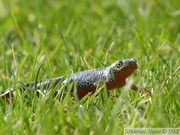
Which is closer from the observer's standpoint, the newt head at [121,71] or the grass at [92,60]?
the grass at [92,60]

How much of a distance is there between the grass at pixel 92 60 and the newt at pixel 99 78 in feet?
0.24

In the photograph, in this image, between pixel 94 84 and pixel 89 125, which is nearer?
pixel 89 125

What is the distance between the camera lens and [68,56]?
174 inches

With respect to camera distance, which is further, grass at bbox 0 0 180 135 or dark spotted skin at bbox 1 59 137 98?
dark spotted skin at bbox 1 59 137 98

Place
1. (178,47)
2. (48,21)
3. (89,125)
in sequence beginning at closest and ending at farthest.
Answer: (89,125)
(178,47)
(48,21)

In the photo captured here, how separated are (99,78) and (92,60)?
948mm

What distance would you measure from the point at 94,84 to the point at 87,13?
9.17 ft

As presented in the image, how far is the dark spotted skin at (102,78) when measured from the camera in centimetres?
356

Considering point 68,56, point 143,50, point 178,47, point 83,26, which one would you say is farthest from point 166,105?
point 83,26

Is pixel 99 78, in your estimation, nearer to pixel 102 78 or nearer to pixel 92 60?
pixel 102 78

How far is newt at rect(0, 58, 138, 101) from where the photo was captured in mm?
3561

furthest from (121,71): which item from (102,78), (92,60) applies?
(92,60)

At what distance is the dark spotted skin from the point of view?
3.56 m

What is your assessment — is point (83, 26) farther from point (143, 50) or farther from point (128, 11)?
point (143, 50)
